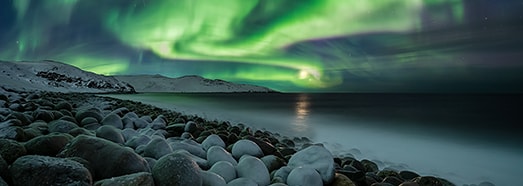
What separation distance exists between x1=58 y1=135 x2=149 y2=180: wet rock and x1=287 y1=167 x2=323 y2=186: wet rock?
50.1 inches

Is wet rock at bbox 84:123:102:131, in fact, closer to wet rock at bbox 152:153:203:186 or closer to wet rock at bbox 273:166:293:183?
wet rock at bbox 152:153:203:186

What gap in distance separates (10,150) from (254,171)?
198 centimetres

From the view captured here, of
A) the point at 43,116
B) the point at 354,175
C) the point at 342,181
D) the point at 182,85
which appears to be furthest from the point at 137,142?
the point at 182,85

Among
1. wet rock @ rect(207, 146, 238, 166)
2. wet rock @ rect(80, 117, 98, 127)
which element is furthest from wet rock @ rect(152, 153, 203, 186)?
wet rock @ rect(80, 117, 98, 127)

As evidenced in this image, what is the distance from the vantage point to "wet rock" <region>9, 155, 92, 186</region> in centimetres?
204

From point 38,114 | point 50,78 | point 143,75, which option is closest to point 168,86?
point 143,75

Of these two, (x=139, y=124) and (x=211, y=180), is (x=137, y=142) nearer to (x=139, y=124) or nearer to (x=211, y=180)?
(x=211, y=180)

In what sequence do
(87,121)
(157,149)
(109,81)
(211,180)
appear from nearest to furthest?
Answer: (211,180) → (157,149) → (87,121) → (109,81)

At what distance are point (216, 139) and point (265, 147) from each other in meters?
0.71

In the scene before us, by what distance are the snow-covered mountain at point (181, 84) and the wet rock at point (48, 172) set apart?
15410 cm

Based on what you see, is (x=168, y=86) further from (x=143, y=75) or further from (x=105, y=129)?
(x=105, y=129)

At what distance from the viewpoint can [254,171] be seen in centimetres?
305

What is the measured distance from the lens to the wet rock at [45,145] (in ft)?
9.07

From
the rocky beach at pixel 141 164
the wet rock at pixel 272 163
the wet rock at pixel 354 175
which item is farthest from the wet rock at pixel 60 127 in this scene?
the wet rock at pixel 354 175
